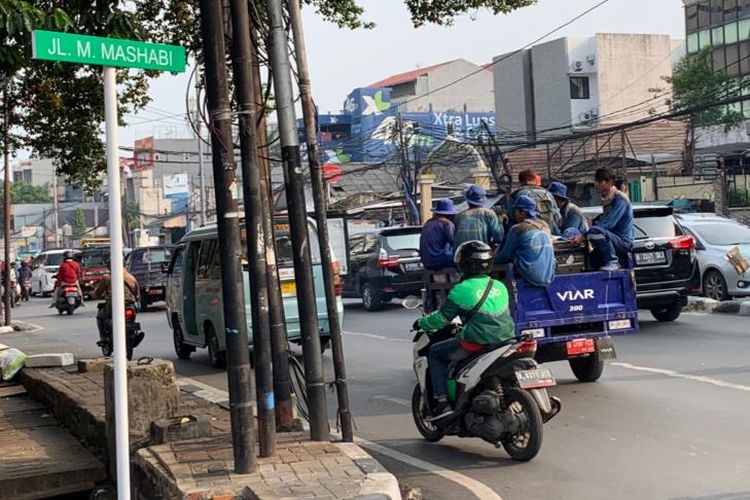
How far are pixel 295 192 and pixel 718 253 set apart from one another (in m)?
12.1

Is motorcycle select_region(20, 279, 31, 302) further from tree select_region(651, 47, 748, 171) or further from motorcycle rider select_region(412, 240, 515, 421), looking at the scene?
motorcycle rider select_region(412, 240, 515, 421)

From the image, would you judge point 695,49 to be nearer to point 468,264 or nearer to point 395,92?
point 395,92

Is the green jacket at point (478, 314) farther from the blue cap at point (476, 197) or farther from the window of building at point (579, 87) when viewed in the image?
the window of building at point (579, 87)

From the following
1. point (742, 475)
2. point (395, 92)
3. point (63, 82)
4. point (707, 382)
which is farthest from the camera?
point (395, 92)

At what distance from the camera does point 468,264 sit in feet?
23.7

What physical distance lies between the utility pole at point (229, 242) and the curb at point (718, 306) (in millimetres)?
11784

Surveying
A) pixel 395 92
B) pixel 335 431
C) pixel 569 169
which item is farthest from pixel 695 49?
pixel 335 431

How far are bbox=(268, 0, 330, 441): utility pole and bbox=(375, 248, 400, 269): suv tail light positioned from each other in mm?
13384

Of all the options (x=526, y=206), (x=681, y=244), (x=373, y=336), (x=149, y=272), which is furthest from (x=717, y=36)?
(x=526, y=206)

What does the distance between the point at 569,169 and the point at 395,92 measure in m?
47.0

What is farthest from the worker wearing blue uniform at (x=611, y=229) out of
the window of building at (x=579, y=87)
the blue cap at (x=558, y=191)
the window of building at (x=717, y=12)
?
the window of building at (x=579, y=87)

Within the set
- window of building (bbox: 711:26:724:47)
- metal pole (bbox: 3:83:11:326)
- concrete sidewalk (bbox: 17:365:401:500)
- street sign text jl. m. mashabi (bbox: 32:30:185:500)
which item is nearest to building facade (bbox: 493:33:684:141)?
window of building (bbox: 711:26:724:47)

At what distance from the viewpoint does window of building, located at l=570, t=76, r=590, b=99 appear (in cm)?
5522

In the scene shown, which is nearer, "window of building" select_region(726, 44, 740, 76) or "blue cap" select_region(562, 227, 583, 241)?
"blue cap" select_region(562, 227, 583, 241)
